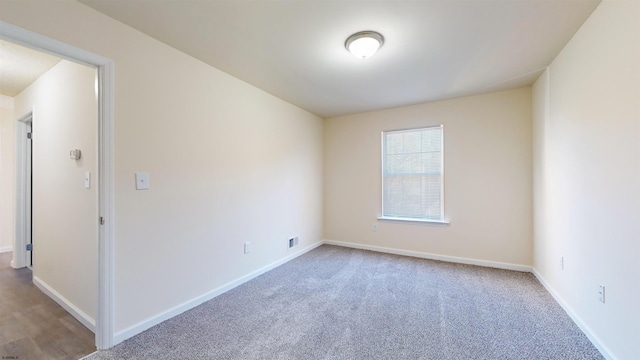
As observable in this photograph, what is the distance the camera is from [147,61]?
6.91 feet

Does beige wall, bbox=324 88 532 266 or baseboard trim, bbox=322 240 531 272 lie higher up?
beige wall, bbox=324 88 532 266

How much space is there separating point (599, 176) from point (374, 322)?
6.38 ft

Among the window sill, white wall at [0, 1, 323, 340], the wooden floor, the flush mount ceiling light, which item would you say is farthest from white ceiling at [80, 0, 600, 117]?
the wooden floor

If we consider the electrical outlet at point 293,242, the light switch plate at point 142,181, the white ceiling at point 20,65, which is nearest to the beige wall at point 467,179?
the electrical outlet at point 293,242

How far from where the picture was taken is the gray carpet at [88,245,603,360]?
5.90ft

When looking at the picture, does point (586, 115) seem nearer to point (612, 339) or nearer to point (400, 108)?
point (612, 339)

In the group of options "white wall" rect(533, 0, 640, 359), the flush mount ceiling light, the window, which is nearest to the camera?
"white wall" rect(533, 0, 640, 359)

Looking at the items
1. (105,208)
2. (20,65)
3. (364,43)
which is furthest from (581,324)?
(20,65)

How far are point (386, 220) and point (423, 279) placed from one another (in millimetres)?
1255

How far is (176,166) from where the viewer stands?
232 centimetres

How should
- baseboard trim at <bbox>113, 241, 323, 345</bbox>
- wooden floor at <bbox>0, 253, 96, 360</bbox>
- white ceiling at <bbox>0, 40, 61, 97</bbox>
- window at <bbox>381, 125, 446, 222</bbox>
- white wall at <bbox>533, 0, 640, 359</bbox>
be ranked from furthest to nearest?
window at <bbox>381, 125, 446, 222</bbox>
white ceiling at <bbox>0, 40, 61, 97</bbox>
baseboard trim at <bbox>113, 241, 323, 345</bbox>
wooden floor at <bbox>0, 253, 96, 360</bbox>
white wall at <bbox>533, 0, 640, 359</bbox>

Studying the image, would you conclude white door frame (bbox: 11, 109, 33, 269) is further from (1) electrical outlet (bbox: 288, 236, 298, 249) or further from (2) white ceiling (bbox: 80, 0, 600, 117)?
(1) electrical outlet (bbox: 288, 236, 298, 249)

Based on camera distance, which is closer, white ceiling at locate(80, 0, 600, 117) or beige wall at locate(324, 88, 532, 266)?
white ceiling at locate(80, 0, 600, 117)

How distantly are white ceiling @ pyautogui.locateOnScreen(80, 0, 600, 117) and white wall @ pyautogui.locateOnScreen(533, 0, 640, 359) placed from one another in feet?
1.04
